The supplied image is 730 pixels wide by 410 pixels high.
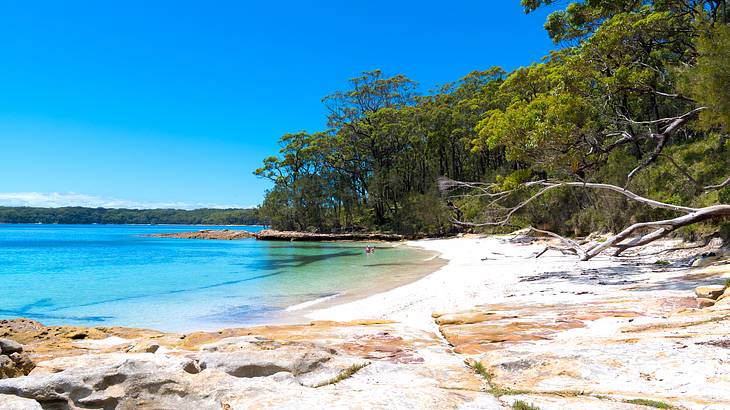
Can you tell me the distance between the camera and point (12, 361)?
4238mm

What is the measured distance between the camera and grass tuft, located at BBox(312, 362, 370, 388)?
4.15m

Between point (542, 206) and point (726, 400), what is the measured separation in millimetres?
30520

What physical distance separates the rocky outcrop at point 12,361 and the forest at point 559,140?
39.9 feet

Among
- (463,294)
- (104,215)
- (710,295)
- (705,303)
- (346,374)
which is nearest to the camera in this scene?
(346,374)

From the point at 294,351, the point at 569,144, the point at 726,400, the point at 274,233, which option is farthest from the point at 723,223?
the point at 274,233

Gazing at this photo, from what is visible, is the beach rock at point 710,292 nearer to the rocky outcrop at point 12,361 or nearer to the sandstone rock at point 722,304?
the sandstone rock at point 722,304

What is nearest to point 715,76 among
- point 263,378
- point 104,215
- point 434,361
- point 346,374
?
point 434,361

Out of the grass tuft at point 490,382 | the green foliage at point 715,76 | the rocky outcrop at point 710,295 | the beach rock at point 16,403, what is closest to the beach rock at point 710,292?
the rocky outcrop at point 710,295

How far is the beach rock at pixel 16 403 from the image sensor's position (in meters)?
2.77

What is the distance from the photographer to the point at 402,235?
51125 mm

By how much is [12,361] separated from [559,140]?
1308 cm

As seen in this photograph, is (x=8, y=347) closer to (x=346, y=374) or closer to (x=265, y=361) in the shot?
(x=265, y=361)

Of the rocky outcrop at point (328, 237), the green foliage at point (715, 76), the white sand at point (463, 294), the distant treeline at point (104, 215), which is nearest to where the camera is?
the green foliage at point (715, 76)

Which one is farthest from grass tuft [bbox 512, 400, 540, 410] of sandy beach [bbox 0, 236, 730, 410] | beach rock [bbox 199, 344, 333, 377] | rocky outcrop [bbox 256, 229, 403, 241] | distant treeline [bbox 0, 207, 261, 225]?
distant treeline [bbox 0, 207, 261, 225]
